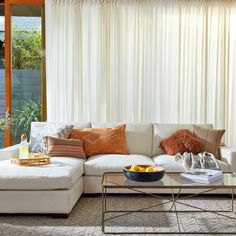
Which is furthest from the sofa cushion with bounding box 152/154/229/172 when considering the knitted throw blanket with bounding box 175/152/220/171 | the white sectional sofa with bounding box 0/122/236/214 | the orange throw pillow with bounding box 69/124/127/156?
the orange throw pillow with bounding box 69/124/127/156

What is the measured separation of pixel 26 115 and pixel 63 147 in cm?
172

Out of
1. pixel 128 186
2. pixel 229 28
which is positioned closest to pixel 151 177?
pixel 128 186

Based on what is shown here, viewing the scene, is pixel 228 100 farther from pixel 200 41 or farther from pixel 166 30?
pixel 166 30

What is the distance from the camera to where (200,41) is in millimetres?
5574

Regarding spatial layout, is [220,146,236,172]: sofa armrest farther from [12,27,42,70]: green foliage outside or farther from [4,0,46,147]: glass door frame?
[12,27,42,70]: green foliage outside

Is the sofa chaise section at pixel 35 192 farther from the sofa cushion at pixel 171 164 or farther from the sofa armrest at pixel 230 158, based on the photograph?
the sofa armrest at pixel 230 158

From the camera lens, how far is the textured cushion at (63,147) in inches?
173

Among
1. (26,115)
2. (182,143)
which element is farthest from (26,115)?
(182,143)

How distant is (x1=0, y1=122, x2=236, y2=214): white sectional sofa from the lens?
3.44m

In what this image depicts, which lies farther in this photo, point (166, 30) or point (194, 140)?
point (166, 30)

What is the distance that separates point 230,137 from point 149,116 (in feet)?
3.98

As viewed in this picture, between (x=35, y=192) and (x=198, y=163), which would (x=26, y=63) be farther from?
(x=198, y=163)

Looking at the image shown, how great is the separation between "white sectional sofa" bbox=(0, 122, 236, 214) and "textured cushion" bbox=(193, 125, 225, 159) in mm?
92

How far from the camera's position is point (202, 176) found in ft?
10.3
